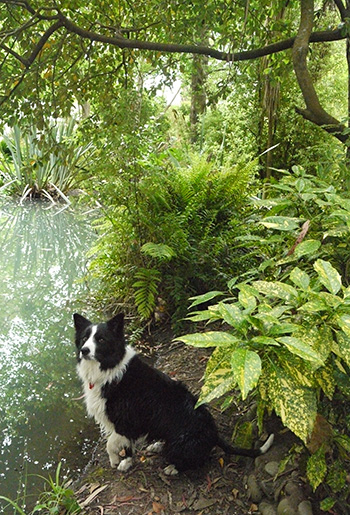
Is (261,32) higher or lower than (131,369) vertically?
higher

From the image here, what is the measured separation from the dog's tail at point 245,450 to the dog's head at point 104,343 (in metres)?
0.74

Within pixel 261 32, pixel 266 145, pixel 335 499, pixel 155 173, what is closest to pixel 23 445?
pixel 335 499

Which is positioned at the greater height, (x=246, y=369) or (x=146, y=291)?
(x=246, y=369)

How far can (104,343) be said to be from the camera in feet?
8.59

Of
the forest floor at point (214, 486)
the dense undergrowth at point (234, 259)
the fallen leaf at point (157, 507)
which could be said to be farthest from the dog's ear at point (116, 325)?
the fallen leaf at point (157, 507)

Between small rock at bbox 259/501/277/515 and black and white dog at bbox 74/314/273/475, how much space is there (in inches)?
17.6

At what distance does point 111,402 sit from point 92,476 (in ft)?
1.38

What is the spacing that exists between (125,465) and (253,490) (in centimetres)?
78

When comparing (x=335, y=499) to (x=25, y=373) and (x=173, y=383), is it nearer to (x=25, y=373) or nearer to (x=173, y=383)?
(x=173, y=383)

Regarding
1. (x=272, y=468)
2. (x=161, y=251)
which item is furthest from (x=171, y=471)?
(x=161, y=251)

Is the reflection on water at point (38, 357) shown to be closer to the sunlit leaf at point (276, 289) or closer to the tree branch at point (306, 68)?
the sunlit leaf at point (276, 289)

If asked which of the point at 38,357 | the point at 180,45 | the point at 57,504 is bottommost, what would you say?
the point at 38,357

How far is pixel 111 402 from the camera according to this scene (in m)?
2.63

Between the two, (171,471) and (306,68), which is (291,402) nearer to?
(171,471)
